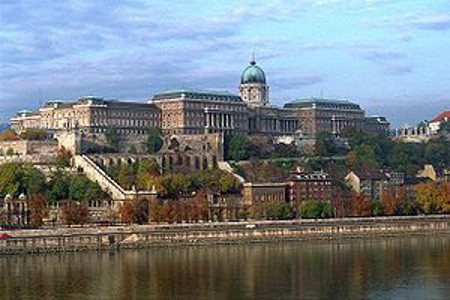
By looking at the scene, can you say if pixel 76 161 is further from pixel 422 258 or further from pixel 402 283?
pixel 402 283

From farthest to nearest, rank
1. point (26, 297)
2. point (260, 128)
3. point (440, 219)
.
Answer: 1. point (260, 128)
2. point (440, 219)
3. point (26, 297)

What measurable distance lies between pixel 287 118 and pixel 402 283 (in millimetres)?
61223

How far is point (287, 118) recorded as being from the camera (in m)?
97.6

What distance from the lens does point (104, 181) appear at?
64.8 meters

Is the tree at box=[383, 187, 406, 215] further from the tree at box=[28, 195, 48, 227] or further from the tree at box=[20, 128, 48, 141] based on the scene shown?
the tree at box=[20, 128, 48, 141]

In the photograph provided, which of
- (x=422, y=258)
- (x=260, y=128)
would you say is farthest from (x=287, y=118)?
(x=422, y=258)

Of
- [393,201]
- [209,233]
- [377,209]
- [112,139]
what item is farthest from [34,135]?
[393,201]

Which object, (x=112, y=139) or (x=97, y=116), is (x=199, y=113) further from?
(x=112, y=139)

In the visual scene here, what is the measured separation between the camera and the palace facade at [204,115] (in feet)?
277

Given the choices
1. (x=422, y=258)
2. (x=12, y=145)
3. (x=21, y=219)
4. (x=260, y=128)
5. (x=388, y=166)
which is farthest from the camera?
(x=260, y=128)

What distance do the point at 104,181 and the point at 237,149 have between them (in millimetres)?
14788

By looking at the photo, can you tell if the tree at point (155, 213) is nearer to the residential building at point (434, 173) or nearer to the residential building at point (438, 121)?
the residential building at point (434, 173)

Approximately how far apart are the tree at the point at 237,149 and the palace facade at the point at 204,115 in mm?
8585

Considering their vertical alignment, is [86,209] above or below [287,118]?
below
